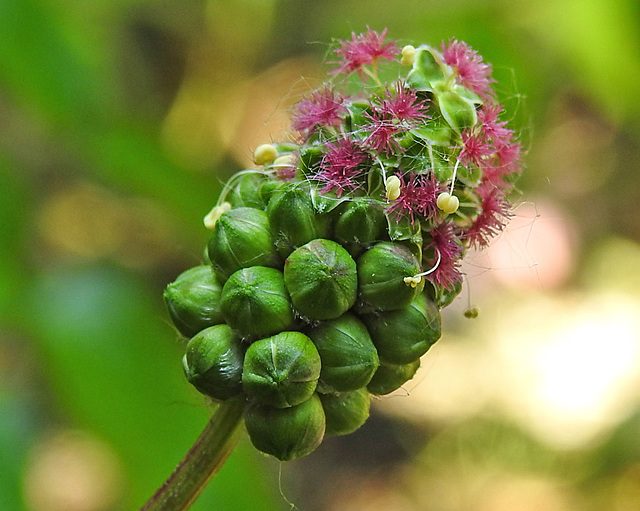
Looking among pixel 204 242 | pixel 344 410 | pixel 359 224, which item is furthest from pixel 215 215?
pixel 204 242

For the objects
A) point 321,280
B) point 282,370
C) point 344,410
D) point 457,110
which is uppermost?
point 457,110

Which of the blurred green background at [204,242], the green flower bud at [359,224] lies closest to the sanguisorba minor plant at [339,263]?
the green flower bud at [359,224]

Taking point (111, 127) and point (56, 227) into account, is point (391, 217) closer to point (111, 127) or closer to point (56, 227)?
point (111, 127)

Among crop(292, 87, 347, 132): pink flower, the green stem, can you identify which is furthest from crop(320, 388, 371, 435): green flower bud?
crop(292, 87, 347, 132): pink flower

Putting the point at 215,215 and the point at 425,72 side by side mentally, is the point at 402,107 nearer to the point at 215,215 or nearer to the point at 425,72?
the point at 425,72

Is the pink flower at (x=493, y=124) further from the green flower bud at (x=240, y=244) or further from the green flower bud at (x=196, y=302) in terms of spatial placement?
the green flower bud at (x=196, y=302)

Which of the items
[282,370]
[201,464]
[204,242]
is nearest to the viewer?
[282,370]
